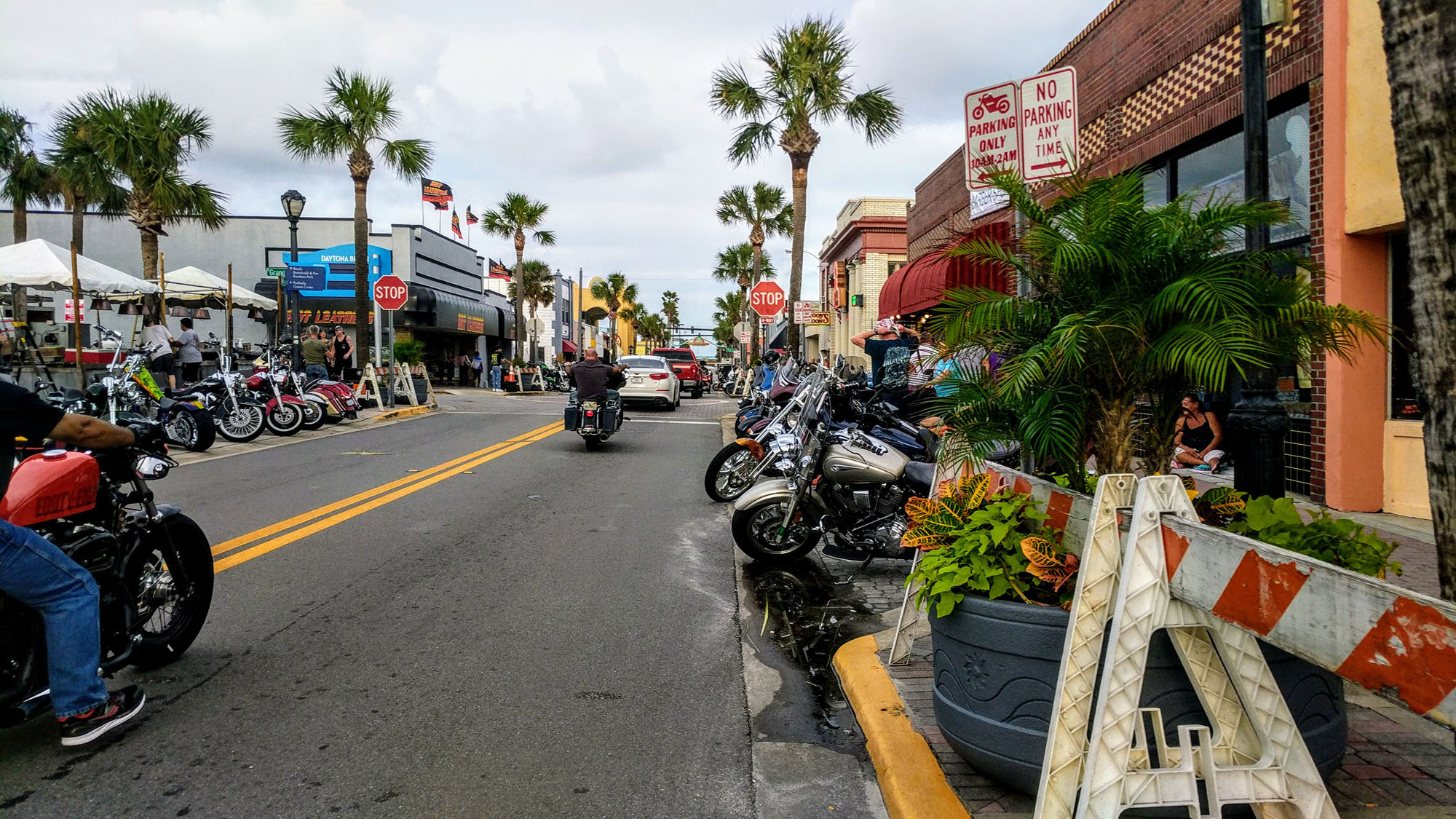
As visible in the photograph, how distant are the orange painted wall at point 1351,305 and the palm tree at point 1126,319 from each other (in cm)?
593

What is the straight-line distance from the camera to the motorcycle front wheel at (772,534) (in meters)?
7.28

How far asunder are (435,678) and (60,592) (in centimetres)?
163

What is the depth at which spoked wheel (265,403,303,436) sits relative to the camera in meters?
16.2

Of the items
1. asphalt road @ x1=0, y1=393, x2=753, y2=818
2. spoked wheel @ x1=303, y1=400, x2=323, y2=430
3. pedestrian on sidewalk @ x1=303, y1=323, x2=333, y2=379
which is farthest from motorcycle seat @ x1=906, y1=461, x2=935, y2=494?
pedestrian on sidewalk @ x1=303, y1=323, x2=333, y2=379

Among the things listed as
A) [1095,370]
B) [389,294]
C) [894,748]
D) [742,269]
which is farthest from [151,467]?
[742,269]

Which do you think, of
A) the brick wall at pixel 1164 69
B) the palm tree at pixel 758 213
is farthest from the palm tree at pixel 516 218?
the brick wall at pixel 1164 69

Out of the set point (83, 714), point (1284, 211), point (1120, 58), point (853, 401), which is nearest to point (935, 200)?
point (1120, 58)

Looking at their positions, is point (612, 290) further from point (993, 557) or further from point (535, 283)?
point (993, 557)

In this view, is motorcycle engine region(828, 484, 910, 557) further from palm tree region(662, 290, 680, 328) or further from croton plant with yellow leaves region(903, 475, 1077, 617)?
palm tree region(662, 290, 680, 328)

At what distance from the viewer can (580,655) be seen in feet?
16.9

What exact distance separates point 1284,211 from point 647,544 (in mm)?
5698

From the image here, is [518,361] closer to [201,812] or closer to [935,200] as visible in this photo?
[935,200]

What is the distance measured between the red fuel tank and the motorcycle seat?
4.57 m

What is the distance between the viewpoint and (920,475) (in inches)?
255
